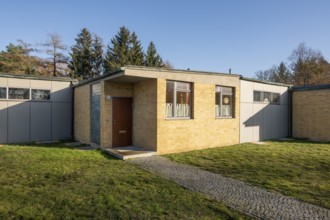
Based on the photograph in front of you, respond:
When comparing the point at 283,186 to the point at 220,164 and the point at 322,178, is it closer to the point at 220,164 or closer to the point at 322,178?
the point at 322,178

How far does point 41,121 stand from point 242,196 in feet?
40.0

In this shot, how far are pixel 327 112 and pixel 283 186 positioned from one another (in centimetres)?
1098

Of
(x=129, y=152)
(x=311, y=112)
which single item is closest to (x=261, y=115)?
(x=311, y=112)

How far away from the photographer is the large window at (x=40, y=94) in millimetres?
12905

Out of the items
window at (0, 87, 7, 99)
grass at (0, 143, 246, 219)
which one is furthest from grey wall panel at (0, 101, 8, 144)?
grass at (0, 143, 246, 219)

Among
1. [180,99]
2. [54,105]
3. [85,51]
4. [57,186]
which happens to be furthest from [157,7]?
[85,51]

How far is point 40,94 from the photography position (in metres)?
13.1

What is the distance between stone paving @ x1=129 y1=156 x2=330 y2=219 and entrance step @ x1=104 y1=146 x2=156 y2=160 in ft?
4.83

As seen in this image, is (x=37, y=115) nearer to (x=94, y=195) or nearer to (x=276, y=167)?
(x=94, y=195)

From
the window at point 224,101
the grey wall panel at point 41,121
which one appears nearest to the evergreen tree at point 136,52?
the grey wall panel at point 41,121

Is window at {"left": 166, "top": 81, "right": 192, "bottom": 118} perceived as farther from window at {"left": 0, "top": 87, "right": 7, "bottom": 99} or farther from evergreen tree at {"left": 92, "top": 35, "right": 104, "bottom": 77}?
evergreen tree at {"left": 92, "top": 35, "right": 104, "bottom": 77}

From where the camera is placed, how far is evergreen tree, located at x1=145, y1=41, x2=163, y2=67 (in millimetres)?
37688

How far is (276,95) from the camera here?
14883 millimetres

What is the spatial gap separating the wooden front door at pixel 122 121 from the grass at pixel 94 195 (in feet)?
9.48
